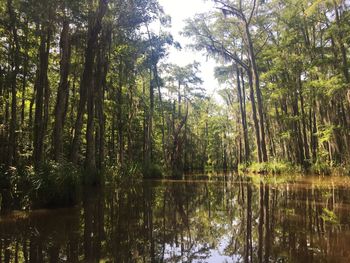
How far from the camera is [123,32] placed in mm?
18500

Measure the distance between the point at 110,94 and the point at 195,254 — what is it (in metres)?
21.9

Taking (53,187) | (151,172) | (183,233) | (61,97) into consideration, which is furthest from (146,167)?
(183,233)

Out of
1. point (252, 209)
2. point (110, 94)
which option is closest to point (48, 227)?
point (252, 209)

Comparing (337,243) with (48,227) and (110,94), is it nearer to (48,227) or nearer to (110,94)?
(48,227)

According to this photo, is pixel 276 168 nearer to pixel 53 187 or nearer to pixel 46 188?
pixel 53 187

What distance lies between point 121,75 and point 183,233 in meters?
19.3

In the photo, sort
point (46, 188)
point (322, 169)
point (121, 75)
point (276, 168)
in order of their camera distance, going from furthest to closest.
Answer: point (121, 75), point (276, 168), point (322, 169), point (46, 188)

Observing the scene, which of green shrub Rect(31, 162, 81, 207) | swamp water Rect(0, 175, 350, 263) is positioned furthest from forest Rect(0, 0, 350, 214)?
swamp water Rect(0, 175, 350, 263)

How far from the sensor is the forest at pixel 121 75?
41.4 feet

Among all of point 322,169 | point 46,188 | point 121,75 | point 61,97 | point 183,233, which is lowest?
point 183,233

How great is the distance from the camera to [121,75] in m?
23.6

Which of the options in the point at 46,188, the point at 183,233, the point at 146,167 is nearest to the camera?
the point at 183,233

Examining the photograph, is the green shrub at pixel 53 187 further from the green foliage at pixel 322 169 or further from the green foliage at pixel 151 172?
the green foliage at pixel 322 169

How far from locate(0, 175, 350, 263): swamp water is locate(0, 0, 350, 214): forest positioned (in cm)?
230
